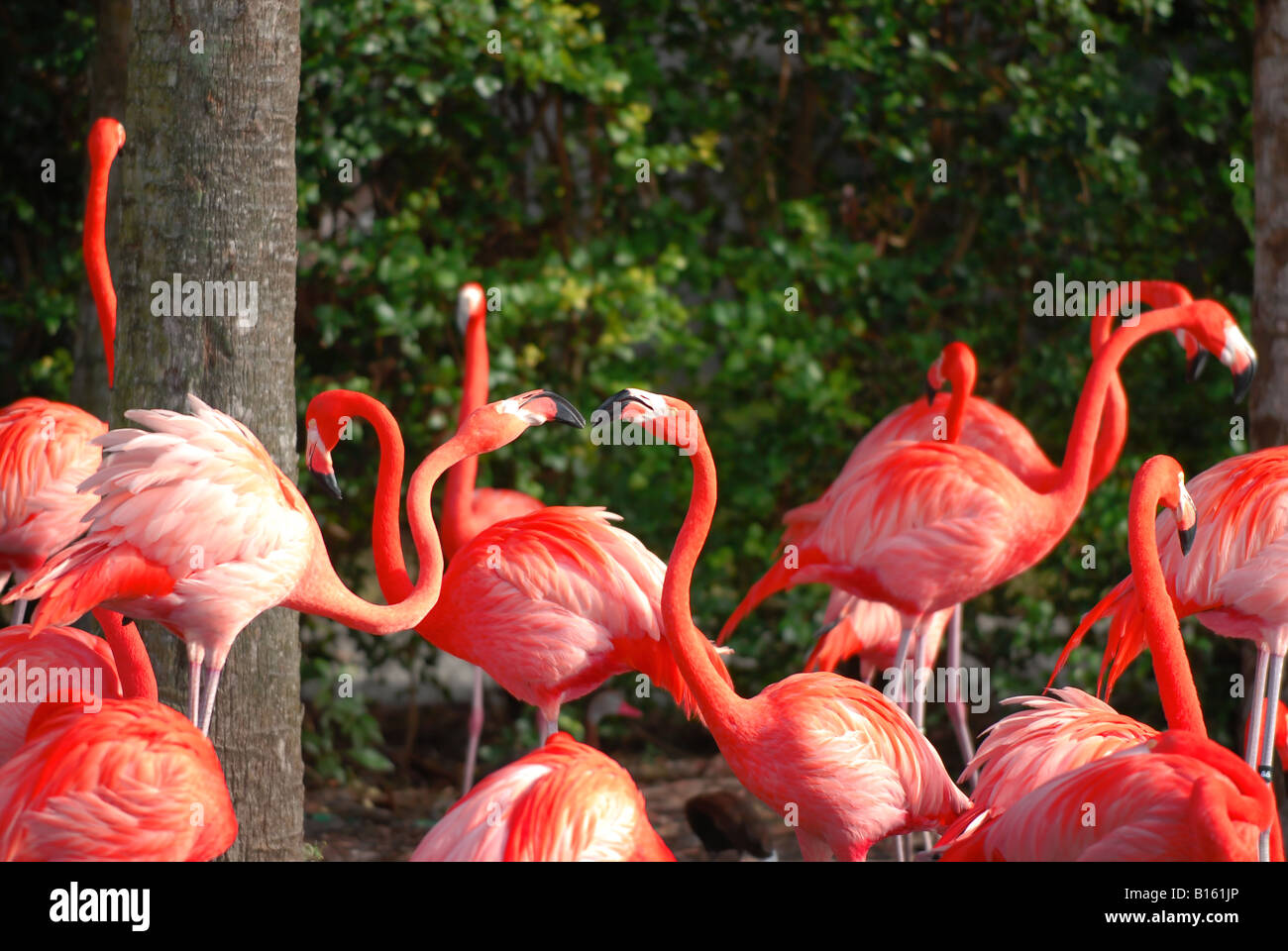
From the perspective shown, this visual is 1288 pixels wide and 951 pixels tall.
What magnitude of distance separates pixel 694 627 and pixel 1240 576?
1.58 m

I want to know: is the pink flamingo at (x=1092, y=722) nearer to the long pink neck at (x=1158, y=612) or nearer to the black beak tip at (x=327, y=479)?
the long pink neck at (x=1158, y=612)

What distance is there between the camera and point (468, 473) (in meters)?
4.71

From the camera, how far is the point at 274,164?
343 centimetres

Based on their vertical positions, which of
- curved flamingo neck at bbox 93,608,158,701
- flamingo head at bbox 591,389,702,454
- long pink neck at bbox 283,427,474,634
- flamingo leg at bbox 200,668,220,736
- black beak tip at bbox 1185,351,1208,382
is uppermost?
black beak tip at bbox 1185,351,1208,382

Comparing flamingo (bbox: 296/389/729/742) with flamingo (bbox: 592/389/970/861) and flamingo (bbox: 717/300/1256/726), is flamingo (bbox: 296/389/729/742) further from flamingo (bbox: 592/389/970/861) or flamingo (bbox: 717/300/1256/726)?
flamingo (bbox: 717/300/1256/726)

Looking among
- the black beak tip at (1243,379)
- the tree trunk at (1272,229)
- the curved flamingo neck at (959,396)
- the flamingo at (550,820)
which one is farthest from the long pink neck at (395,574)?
the tree trunk at (1272,229)

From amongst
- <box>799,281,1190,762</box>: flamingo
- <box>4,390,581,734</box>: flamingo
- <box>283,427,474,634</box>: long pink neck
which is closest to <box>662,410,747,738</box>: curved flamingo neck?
<box>283,427,474,634</box>: long pink neck

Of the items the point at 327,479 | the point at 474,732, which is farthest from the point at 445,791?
the point at 327,479

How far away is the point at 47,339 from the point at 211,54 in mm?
2889

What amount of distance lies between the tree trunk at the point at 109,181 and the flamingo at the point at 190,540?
207cm

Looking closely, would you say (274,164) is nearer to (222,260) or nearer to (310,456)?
(222,260)

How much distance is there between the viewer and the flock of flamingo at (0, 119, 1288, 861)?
8.79 ft

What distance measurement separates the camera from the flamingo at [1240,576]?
3711 millimetres

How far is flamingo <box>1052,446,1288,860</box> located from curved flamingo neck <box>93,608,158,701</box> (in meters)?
2.34
